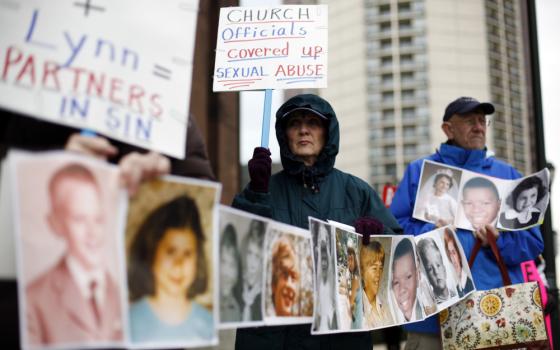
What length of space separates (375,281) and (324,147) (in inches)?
26.7

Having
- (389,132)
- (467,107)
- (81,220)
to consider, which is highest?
(389,132)

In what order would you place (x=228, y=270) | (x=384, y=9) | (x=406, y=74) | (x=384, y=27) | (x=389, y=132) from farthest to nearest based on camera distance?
(x=384, y=27) < (x=384, y=9) < (x=406, y=74) < (x=389, y=132) < (x=228, y=270)

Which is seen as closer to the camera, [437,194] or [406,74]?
[437,194]

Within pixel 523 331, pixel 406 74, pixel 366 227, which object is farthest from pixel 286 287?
pixel 406 74

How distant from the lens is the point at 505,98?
77.5m

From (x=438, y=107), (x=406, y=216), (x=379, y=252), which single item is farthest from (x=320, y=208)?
(x=438, y=107)

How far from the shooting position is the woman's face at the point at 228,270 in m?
2.01

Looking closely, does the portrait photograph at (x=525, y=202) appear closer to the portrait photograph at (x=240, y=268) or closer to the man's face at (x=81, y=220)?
the portrait photograph at (x=240, y=268)

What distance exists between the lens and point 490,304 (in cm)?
343

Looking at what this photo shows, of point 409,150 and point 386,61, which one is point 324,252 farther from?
point 386,61

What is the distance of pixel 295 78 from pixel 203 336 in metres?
1.62

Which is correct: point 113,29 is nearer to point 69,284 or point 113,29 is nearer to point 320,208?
point 69,284

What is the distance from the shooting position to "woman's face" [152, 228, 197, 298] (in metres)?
1.76

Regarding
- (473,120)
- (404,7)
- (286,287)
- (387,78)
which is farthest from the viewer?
(404,7)
